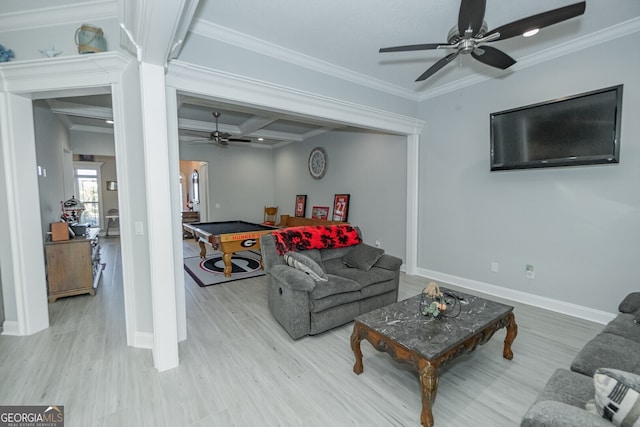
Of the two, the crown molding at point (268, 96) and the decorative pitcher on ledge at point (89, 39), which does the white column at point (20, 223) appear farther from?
the crown molding at point (268, 96)

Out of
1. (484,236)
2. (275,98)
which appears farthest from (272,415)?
(484,236)

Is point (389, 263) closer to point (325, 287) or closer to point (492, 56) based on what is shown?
point (325, 287)

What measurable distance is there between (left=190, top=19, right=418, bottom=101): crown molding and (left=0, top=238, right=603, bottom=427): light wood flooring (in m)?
2.89

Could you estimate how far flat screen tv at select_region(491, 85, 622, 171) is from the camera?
266 cm

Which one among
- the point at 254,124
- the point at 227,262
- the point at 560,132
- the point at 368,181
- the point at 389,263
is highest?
the point at 254,124

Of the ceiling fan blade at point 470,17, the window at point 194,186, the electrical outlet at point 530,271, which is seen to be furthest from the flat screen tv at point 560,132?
the window at point 194,186

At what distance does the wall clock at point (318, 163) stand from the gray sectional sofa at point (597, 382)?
5238 millimetres

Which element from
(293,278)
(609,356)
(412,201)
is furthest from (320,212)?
(609,356)

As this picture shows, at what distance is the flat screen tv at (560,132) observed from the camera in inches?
105

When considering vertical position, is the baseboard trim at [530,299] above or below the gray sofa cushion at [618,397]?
below

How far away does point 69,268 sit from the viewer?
3.62 metres

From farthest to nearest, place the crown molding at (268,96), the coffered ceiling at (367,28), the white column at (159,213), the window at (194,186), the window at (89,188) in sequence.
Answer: the window at (194,186) < the window at (89,188) < the crown molding at (268,96) < the coffered ceiling at (367,28) < the white column at (159,213)

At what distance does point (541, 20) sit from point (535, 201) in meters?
2.20

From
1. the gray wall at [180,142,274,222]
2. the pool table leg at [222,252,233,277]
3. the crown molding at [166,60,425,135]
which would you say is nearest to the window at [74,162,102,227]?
the gray wall at [180,142,274,222]
